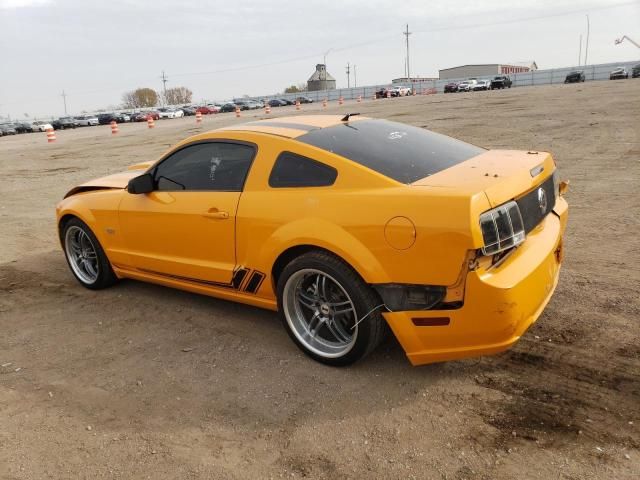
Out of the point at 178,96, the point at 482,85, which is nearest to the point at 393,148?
the point at 482,85

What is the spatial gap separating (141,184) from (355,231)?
2062 millimetres

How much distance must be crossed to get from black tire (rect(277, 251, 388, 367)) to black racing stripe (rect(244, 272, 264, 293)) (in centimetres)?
35

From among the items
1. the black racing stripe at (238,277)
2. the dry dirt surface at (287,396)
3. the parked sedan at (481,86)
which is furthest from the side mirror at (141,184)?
the parked sedan at (481,86)

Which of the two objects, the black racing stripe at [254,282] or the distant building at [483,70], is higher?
the distant building at [483,70]

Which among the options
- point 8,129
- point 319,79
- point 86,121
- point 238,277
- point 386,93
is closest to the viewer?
point 238,277

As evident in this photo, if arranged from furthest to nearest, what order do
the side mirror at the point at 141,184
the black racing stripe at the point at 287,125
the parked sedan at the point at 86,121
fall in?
the parked sedan at the point at 86,121, the side mirror at the point at 141,184, the black racing stripe at the point at 287,125

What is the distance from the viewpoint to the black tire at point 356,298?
119 inches

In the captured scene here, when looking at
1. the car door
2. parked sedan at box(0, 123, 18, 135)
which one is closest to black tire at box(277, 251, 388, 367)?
the car door

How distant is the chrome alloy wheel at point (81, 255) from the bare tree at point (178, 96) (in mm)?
144869

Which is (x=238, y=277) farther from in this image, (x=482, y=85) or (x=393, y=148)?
(x=482, y=85)

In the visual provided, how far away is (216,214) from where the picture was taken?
12.1 ft

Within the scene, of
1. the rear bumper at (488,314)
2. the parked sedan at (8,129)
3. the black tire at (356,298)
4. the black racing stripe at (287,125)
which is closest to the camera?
the rear bumper at (488,314)

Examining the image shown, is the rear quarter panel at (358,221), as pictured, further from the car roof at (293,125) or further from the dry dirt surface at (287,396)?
the dry dirt surface at (287,396)

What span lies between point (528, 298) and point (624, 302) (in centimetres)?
156
